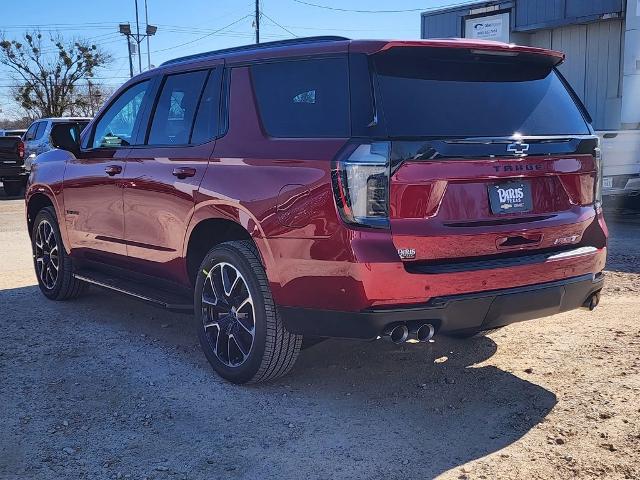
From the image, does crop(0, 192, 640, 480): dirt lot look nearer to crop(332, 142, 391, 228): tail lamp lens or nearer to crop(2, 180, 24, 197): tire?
crop(332, 142, 391, 228): tail lamp lens

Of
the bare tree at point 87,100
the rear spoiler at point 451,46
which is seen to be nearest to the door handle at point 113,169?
the rear spoiler at point 451,46

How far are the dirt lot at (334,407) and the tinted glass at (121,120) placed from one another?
56.6 inches

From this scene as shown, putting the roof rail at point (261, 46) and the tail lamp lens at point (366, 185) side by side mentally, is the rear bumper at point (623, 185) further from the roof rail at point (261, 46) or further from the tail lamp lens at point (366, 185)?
the tail lamp lens at point (366, 185)

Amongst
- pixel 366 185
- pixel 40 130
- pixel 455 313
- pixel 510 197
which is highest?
pixel 366 185

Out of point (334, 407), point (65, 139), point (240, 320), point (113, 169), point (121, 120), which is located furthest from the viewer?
point (65, 139)

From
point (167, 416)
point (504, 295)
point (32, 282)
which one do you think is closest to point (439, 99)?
point (504, 295)

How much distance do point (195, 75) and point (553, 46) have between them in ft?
45.4

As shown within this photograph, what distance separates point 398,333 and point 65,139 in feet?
11.7

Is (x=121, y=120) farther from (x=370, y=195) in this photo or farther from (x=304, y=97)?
(x=370, y=195)

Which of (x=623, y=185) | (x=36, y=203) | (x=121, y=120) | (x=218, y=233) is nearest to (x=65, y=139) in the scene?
(x=121, y=120)

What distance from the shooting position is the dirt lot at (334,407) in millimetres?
3174

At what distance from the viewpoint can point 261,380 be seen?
401 centimetres

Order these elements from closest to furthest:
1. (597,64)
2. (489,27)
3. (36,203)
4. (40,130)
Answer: (36,203) < (597,64) < (489,27) < (40,130)

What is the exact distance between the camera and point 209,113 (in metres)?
4.39
